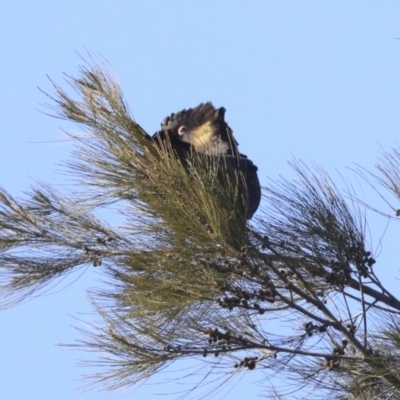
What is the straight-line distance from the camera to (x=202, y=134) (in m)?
4.81

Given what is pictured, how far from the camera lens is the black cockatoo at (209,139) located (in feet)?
14.6

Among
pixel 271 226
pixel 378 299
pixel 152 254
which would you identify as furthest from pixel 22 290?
pixel 378 299

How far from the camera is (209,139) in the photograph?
476 centimetres

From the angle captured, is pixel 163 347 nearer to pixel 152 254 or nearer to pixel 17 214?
pixel 152 254

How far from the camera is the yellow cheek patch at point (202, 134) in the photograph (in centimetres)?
477

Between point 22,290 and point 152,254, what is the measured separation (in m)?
0.53

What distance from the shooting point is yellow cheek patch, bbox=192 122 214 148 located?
188 inches

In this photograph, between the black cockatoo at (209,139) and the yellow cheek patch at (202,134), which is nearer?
the black cockatoo at (209,139)

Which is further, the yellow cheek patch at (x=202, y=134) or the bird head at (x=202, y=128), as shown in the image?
the yellow cheek patch at (x=202, y=134)

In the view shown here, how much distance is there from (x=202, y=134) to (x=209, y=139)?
6cm

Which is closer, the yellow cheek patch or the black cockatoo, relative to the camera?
the black cockatoo

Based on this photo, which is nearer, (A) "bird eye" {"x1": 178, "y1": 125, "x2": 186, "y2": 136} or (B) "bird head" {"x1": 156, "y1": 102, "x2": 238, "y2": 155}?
(B) "bird head" {"x1": 156, "y1": 102, "x2": 238, "y2": 155}

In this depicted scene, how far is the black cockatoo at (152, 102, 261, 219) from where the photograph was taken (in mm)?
4449

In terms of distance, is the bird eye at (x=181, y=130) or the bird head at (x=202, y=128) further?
the bird eye at (x=181, y=130)
